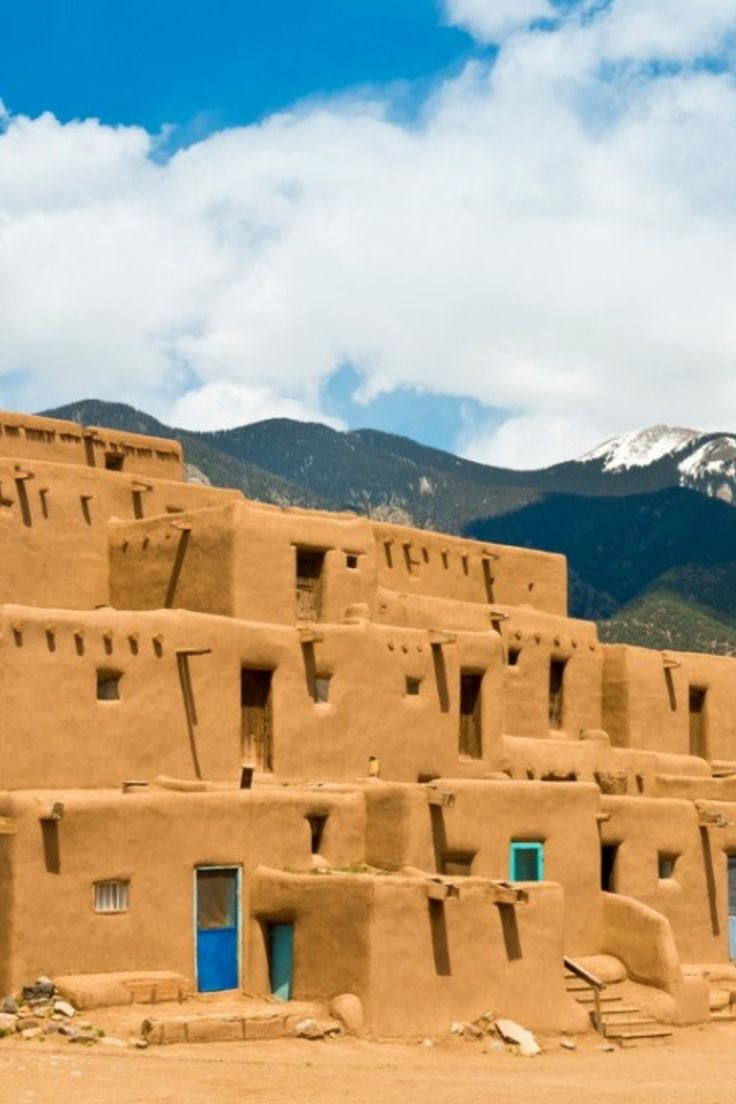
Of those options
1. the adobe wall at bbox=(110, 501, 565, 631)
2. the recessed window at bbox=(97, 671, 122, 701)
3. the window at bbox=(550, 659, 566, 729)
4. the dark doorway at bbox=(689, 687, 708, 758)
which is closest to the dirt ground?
the recessed window at bbox=(97, 671, 122, 701)

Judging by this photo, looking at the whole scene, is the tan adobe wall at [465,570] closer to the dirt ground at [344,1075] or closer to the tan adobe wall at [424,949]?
the tan adobe wall at [424,949]

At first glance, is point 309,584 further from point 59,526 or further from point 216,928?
point 216,928

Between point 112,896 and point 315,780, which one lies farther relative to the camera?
point 315,780

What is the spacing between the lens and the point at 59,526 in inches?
1432

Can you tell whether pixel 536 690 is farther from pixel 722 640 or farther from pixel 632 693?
pixel 722 640

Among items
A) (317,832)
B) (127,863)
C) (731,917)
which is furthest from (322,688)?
(731,917)

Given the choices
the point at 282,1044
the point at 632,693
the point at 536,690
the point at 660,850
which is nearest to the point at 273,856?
the point at 282,1044

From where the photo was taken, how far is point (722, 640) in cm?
9344

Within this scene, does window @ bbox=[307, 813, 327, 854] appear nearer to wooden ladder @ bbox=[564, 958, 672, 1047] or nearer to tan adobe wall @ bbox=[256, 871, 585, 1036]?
tan adobe wall @ bbox=[256, 871, 585, 1036]

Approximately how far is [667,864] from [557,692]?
6777mm

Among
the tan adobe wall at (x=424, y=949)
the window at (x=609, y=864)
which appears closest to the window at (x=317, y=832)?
the tan adobe wall at (x=424, y=949)

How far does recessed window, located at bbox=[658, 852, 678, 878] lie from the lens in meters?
37.1

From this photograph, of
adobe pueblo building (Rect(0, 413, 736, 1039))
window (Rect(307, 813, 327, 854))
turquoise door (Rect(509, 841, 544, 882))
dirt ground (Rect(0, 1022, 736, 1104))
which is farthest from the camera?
turquoise door (Rect(509, 841, 544, 882))

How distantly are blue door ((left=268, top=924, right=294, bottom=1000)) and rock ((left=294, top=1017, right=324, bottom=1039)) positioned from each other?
6.10 ft
